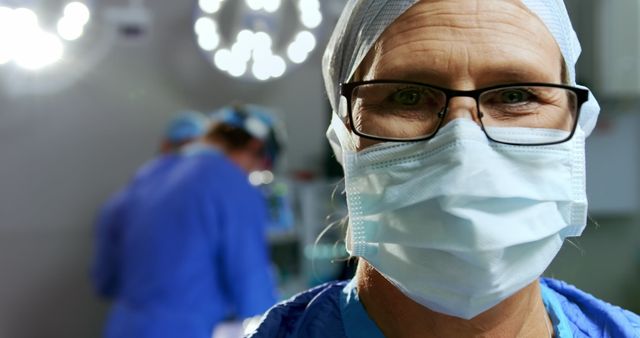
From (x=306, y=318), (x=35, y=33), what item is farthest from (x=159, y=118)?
(x=306, y=318)

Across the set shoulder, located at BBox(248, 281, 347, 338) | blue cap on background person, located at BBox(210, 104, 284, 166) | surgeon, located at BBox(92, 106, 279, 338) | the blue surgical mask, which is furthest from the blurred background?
the blue surgical mask

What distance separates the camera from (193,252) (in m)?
1.98

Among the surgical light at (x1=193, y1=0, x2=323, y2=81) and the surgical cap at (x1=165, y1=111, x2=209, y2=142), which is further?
the surgical cap at (x1=165, y1=111, x2=209, y2=142)

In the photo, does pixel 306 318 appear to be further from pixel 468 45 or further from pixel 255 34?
pixel 255 34

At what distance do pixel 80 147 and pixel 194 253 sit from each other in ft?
4.39

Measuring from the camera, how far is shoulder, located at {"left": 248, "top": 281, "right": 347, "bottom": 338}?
0.85 m

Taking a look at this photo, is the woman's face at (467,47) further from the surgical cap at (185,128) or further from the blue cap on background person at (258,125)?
the surgical cap at (185,128)

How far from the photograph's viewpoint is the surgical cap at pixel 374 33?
809 millimetres

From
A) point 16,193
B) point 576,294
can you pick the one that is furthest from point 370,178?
point 16,193

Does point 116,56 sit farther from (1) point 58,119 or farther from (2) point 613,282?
(2) point 613,282

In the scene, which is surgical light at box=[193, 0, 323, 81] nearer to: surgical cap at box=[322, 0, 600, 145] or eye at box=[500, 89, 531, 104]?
surgical cap at box=[322, 0, 600, 145]

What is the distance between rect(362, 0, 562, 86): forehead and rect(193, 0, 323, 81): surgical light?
6.45 ft

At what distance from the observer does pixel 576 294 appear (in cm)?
94

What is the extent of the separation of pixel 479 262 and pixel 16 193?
8.66ft
